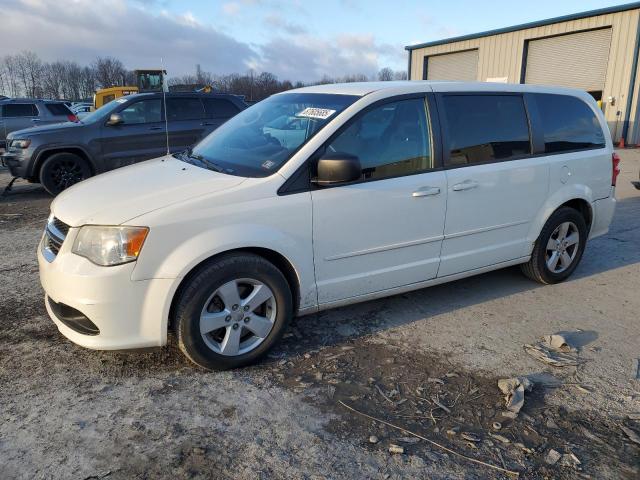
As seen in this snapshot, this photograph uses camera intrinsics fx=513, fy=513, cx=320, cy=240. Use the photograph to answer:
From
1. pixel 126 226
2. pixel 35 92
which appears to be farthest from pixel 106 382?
pixel 35 92

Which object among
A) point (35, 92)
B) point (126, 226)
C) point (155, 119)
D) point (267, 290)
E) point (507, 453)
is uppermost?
point (35, 92)

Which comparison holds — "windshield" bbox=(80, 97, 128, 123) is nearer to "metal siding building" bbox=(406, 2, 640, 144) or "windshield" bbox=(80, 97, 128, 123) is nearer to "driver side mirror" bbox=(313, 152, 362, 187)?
"driver side mirror" bbox=(313, 152, 362, 187)

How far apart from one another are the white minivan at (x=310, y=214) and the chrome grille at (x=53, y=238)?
2 centimetres

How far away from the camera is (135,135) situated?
9281mm

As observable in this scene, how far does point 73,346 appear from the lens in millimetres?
3578

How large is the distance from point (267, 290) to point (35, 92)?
292 ft

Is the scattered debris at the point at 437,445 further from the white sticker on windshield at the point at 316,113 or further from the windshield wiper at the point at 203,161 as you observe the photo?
the white sticker on windshield at the point at 316,113

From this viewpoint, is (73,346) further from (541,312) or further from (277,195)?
(541,312)

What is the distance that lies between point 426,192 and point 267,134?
1.26 metres

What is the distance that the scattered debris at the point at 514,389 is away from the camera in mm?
2914

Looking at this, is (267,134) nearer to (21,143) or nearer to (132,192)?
(132,192)

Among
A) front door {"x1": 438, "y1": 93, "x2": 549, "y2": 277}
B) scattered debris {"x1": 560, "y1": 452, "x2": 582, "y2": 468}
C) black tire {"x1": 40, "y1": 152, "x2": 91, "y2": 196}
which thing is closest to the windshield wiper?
front door {"x1": 438, "y1": 93, "x2": 549, "y2": 277}

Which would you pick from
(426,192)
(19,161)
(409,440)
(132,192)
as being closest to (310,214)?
(426,192)

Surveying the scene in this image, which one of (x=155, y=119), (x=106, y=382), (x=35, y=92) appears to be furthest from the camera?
(x=35, y=92)
